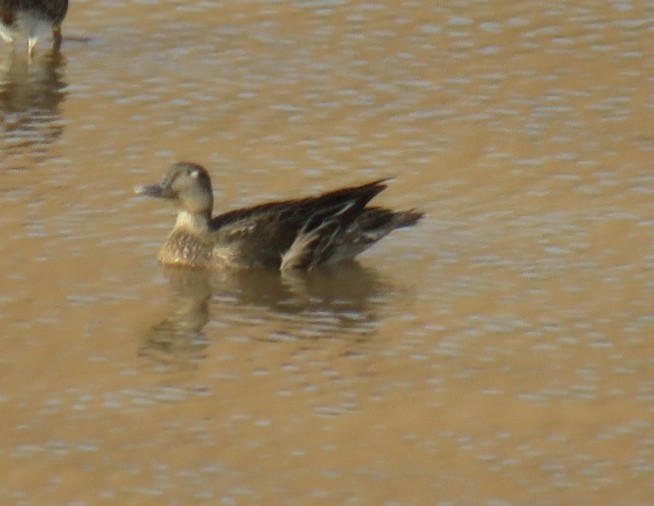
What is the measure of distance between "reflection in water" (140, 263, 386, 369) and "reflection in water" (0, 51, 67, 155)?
242 cm

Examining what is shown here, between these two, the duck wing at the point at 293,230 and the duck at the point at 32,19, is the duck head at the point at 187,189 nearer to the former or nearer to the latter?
the duck wing at the point at 293,230

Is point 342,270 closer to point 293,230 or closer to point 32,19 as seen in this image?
point 293,230

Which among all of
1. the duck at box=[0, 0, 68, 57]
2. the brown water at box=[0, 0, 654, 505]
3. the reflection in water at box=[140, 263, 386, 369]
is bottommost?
the reflection in water at box=[140, 263, 386, 369]

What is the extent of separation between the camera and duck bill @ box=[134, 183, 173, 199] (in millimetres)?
11432

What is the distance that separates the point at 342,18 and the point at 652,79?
8.81ft

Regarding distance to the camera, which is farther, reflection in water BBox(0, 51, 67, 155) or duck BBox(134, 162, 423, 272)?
A: reflection in water BBox(0, 51, 67, 155)

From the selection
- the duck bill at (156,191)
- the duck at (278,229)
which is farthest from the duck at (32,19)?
the duck at (278,229)

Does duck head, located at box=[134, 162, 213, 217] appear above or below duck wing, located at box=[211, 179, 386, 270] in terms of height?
above

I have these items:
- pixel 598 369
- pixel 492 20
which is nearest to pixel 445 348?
pixel 598 369

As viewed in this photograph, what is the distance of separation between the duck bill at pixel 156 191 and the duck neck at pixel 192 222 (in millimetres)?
135

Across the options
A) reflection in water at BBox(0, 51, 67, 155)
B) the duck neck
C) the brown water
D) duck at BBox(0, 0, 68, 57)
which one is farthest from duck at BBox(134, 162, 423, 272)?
duck at BBox(0, 0, 68, 57)

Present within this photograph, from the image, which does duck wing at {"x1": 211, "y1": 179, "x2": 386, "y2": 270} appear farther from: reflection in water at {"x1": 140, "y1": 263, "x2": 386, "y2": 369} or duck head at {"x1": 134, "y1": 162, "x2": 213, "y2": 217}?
duck head at {"x1": 134, "y1": 162, "x2": 213, "y2": 217}

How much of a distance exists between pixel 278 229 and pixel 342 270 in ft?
1.43

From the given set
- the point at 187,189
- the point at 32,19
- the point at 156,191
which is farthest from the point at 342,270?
the point at 32,19
